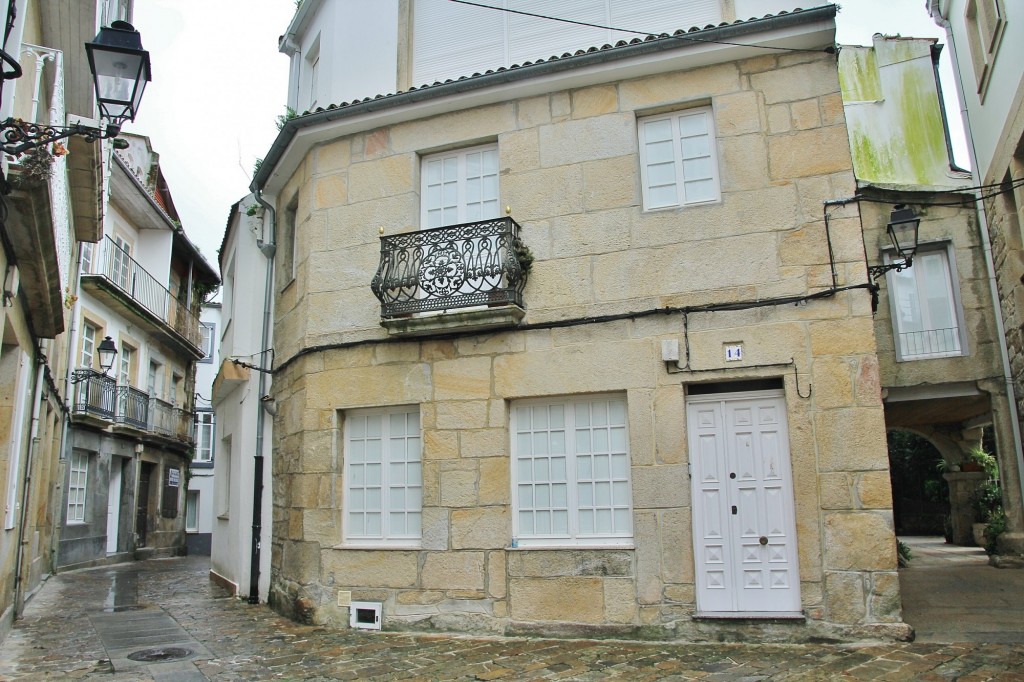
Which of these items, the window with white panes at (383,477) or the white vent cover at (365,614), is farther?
the window with white panes at (383,477)

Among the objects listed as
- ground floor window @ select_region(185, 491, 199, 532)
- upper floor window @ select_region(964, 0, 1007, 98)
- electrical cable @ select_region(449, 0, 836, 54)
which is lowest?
ground floor window @ select_region(185, 491, 199, 532)

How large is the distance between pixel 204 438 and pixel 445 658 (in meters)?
25.1

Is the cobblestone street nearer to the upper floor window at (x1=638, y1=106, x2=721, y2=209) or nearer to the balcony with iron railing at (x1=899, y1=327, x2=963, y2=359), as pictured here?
the upper floor window at (x1=638, y1=106, x2=721, y2=209)

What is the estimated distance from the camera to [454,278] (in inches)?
305

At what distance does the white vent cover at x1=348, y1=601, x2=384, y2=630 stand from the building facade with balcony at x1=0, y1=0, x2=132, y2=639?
3178mm

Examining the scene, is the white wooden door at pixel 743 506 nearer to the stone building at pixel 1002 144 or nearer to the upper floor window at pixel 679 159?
the upper floor window at pixel 679 159

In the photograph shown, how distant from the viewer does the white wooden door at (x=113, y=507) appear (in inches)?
761

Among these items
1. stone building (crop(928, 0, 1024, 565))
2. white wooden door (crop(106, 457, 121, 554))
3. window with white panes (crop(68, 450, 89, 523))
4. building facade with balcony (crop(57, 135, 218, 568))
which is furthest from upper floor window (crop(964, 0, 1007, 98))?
white wooden door (crop(106, 457, 121, 554))

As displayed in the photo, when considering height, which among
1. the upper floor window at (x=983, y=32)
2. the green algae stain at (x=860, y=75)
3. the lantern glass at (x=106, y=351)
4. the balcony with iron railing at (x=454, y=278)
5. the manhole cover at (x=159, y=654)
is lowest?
the manhole cover at (x=159, y=654)

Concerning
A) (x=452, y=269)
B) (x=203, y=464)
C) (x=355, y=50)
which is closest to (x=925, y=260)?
(x=452, y=269)

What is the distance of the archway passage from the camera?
64.1 ft

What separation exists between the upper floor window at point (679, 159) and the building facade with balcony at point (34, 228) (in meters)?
5.05

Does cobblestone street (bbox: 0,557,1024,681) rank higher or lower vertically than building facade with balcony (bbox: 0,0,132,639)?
lower

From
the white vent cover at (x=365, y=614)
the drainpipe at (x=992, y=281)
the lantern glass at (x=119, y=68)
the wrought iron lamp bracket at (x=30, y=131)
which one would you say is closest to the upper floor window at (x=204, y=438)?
the white vent cover at (x=365, y=614)
